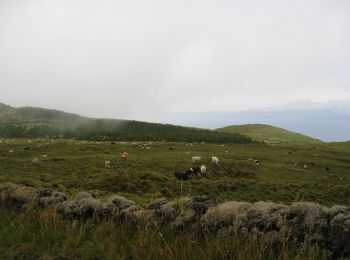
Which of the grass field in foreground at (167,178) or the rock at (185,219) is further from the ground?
the rock at (185,219)

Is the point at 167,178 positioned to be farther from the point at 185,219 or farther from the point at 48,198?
the point at 185,219

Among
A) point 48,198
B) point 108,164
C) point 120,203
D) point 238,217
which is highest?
point 238,217

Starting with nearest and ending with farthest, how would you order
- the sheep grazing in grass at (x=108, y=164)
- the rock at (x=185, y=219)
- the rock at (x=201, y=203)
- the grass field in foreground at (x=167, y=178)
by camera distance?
the rock at (x=185, y=219) → the rock at (x=201, y=203) → the grass field in foreground at (x=167, y=178) → the sheep grazing in grass at (x=108, y=164)

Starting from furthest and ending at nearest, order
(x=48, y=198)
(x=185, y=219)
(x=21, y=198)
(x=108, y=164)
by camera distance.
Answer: (x=108, y=164), (x=21, y=198), (x=48, y=198), (x=185, y=219)

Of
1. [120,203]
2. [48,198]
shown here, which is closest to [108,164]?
[48,198]

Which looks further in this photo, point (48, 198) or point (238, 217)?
point (48, 198)

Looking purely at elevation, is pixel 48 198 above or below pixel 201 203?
below

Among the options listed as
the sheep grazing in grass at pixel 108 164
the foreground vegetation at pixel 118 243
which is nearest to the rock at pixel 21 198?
the foreground vegetation at pixel 118 243

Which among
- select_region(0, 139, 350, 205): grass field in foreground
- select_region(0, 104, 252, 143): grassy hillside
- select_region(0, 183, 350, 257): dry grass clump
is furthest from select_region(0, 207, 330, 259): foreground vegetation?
select_region(0, 104, 252, 143): grassy hillside

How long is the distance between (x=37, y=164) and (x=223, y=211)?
40.6 meters

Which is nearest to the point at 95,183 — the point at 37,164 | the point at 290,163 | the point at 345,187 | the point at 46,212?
the point at 37,164

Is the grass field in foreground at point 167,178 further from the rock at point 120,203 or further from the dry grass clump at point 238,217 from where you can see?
the dry grass clump at point 238,217

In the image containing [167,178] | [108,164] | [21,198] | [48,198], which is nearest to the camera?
[48,198]

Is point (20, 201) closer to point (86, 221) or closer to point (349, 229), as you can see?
point (86, 221)
